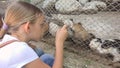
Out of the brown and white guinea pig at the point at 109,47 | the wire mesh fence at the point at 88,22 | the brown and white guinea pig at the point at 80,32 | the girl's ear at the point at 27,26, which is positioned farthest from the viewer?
the brown and white guinea pig at the point at 80,32

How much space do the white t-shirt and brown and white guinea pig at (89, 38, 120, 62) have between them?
1996 millimetres

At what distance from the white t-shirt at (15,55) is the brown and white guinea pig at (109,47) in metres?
2.00

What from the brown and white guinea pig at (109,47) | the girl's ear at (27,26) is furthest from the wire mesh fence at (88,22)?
the girl's ear at (27,26)

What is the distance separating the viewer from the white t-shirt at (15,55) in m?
1.78

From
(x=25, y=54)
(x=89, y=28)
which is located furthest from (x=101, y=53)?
(x=25, y=54)

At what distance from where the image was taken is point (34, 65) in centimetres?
181

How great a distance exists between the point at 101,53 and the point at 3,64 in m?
2.20

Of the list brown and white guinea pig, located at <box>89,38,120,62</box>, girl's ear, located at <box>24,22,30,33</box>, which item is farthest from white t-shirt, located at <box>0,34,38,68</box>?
brown and white guinea pig, located at <box>89,38,120,62</box>

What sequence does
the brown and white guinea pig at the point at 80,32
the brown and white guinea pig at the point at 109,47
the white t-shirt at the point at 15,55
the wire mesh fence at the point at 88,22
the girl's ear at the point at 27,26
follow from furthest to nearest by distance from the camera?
the brown and white guinea pig at the point at 80,32 → the wire mesh fence at the point at 88,22 → the brown and white guinea pig at the point at 109,47 → the girl's ear at the point at 27,26 → the white t-shirt at the point at 15,55

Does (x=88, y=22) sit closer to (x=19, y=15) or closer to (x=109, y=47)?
(x=109, y=47)

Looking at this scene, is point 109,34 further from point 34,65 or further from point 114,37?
point 34,65

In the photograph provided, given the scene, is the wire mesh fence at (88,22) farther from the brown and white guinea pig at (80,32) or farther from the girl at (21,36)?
the girl at (21,36)

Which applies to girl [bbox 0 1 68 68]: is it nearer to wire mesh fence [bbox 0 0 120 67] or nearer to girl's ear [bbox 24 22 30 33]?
girl's ear [bbox 24 22 30 33]

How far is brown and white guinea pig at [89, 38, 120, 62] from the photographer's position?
3592mm
